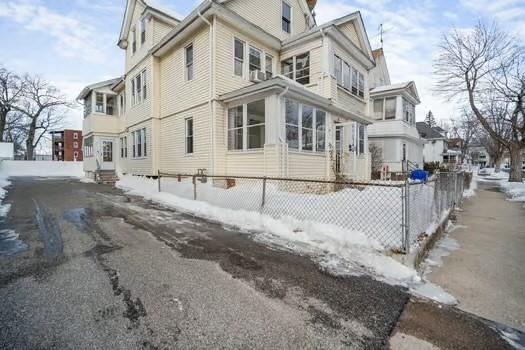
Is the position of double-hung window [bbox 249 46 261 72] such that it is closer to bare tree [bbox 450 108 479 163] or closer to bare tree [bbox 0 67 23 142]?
bare tree [bbox 450 108 479 163]

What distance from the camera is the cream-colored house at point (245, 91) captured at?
9.90 m

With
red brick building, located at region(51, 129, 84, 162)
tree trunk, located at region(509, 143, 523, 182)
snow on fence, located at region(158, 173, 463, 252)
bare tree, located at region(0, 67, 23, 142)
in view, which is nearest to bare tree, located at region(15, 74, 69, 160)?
bare tree, located at region(0, 67, 23, 142)

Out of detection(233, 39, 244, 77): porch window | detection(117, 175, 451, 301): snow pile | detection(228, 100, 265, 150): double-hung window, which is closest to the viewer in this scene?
detection(117, 175, 451, 301): snow pile

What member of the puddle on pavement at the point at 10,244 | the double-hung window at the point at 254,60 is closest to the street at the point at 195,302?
the puddle on pavement at the point at 10,244

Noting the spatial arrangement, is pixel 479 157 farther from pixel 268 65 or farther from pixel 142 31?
pixel 142 31

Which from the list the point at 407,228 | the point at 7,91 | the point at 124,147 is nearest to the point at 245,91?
the point at 407,228

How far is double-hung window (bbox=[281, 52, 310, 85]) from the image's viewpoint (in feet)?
41.7

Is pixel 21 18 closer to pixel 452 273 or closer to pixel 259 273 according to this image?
pixel 259 273

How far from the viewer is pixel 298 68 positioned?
13.0 metres

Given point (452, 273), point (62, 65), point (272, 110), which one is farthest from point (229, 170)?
point (62, 65)

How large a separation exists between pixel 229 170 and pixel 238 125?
5.94ft

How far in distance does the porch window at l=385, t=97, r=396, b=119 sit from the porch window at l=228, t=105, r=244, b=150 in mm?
15234

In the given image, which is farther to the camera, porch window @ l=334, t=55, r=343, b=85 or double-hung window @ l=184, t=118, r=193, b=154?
porch window @ l=334, t=55, r=343, b=85

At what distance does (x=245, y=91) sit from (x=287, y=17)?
7.46 m
